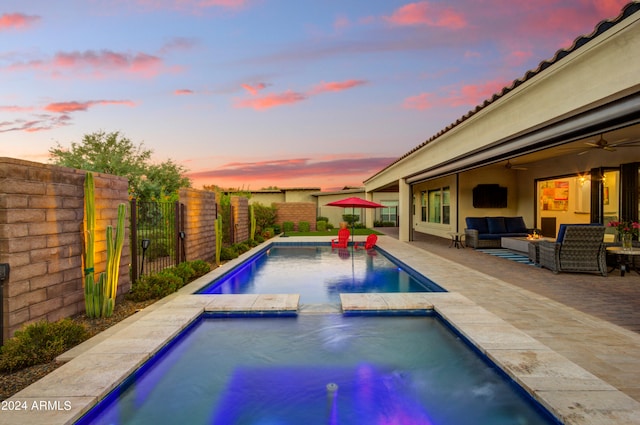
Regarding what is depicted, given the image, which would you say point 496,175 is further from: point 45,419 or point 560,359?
point 45,419

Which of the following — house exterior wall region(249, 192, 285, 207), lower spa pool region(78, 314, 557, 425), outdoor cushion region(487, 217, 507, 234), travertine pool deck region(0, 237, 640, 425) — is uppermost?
house exterior wall region(249, 192, 285, 207)

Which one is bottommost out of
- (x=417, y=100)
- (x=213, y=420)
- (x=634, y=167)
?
(x=213, y=420)

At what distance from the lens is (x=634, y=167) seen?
9.52m

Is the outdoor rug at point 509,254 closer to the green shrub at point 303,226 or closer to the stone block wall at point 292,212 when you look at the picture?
the green shrub at point 303,226

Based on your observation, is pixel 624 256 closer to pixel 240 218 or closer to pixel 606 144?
pixel 606 144

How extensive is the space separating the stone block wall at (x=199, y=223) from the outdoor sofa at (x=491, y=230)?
948 centimetres

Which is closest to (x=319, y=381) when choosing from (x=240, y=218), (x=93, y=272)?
(x=93, y=272)

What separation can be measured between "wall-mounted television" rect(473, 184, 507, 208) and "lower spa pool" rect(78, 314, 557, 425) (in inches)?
453

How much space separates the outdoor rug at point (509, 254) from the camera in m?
10.4

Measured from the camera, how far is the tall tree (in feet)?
63.3

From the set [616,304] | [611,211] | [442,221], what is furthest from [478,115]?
[442,221]

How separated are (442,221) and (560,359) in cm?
1521

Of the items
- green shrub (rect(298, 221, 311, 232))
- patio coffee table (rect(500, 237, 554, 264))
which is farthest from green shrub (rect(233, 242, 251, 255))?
green shrub (rect(298, 221, 311, 232))

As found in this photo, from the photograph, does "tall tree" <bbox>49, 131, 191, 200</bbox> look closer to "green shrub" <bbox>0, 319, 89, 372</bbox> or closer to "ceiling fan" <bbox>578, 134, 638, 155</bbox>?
"green shrub" <bbox>0, 319, 89, 372</bbox>
